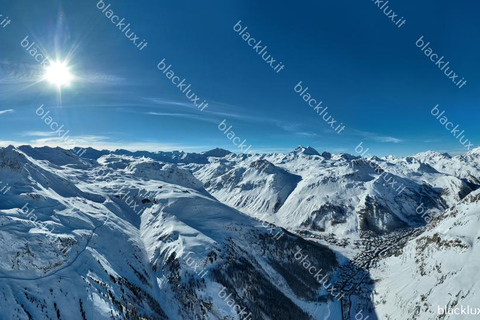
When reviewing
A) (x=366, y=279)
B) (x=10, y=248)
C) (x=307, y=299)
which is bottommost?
(x=366, y=279)

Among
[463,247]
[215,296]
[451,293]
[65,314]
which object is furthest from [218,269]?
[463,247]

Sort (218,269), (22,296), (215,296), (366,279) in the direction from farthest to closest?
1. (366,279)
2. (218,269)
3. (215,296)
4. (22,296)

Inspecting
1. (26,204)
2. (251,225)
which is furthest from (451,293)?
(26,204)

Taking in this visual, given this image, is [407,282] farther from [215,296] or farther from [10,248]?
[10,248]

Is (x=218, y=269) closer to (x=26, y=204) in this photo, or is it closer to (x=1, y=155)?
(x=26, y=204)

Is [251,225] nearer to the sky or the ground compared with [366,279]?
nearer to the sky

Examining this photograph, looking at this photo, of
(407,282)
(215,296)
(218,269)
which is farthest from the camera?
(407,282)

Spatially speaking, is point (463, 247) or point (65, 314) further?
point (463, 247)

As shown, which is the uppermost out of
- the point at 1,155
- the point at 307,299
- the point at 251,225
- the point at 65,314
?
the point at 1,155

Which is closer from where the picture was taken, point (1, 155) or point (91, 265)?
point (91, 265)
